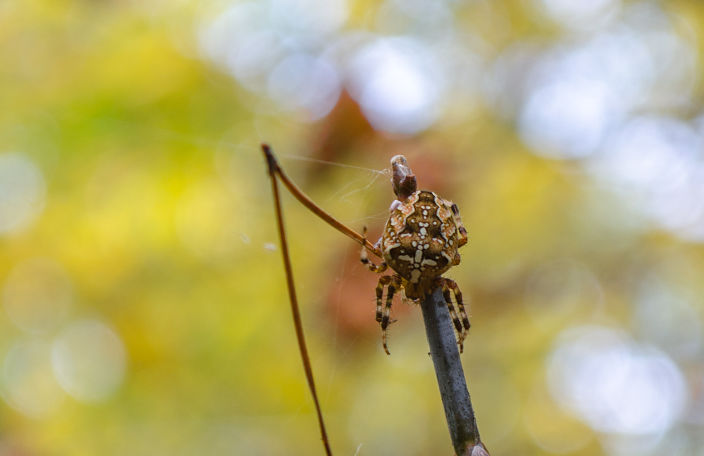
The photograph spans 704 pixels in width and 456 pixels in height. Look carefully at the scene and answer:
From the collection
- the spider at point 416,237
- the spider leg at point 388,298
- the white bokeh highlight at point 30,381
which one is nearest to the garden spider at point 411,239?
the spider at point 416,237

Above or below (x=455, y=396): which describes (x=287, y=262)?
above

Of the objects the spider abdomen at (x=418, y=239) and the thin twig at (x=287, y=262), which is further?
the spider abdomen at (x=418, y=239)

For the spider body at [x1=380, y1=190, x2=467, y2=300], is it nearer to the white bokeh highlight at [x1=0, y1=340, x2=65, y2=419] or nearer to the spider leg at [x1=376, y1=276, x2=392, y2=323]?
the spider leg at [x1=376, y1=276, x2=392, y2=323]

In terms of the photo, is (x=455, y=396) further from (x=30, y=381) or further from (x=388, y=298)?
(x=30, y=381)

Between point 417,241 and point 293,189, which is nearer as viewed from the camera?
point 293,189

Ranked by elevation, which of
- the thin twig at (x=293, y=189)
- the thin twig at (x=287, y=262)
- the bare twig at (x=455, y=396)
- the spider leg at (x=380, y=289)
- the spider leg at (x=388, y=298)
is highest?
the spider leg at (x=380, y=289)

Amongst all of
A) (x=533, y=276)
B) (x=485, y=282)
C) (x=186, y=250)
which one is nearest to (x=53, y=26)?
(x=186, y=250)

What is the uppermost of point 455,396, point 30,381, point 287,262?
point 30,381

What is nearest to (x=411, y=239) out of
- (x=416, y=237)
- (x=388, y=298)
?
(x=416, y=237)

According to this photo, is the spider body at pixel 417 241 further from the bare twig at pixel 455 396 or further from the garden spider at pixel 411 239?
the bare twig at pixel 455 396
